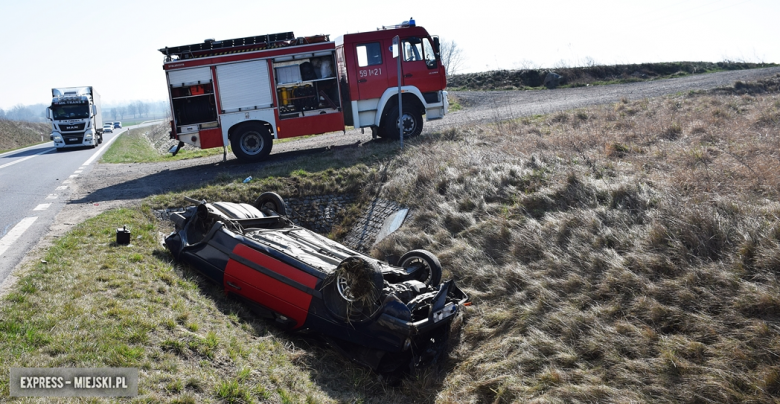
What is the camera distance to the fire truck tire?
1392cm

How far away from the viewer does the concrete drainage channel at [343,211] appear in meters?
10.2

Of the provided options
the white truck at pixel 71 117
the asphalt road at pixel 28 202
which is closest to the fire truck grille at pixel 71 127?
the white truck at pixel 71 117

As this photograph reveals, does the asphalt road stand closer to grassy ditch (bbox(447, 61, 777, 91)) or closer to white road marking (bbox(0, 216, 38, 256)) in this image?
white road marking (bbox(0, 216, 38, 256))

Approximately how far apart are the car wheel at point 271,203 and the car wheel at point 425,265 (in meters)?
2.70

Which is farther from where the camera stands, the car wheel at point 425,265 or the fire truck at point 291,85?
the fire truck at point 291,85

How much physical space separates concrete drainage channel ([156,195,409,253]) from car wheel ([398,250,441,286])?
8.79ft

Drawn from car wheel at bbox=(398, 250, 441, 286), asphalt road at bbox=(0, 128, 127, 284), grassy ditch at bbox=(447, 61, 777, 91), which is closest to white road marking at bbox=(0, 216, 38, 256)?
asphalt road at bbox=(0, 128, 127, 284)

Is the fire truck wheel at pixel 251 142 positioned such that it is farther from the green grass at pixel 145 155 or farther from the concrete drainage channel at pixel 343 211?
the green grass at pixel 145 155

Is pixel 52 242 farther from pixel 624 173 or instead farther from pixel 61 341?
pixel 624 173

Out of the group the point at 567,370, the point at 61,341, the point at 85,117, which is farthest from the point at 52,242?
the point at 85,117

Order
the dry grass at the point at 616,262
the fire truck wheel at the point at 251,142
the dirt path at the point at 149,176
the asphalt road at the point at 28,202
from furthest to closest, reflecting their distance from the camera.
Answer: the fire truck wheel at the point at 251,142 → the dirt path at the point at 149,176 → the asphalt road at the point at 28,202 → the dry grass at the point at 616,262

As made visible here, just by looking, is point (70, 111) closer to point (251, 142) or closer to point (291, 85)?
point (251, 142)

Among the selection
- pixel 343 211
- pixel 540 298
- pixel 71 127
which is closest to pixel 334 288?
pixel 540 298

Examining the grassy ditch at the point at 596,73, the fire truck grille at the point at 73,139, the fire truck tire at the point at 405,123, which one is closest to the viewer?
the fire truck tire at the point at 405,123
